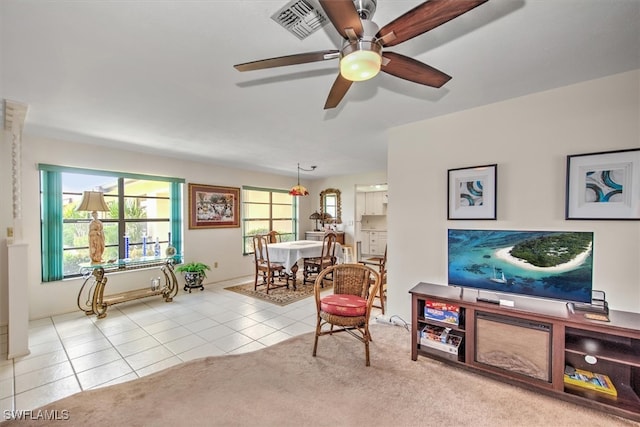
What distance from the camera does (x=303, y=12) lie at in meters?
1.40

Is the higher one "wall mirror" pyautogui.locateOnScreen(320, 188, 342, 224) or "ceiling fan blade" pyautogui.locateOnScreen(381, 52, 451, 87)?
"ceiling fan blade" pyautogui.locateOnScreen(381, 52, 451, 87)

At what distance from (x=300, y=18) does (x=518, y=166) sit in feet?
7.31

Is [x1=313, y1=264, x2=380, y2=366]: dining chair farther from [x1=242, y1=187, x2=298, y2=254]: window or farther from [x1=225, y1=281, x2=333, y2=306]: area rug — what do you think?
[x1=242, y1=187, x2=298, y2=254]: window

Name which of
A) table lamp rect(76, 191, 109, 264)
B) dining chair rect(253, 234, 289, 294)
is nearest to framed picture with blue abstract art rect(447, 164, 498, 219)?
dining chair rect(253, 234, 289, 294)

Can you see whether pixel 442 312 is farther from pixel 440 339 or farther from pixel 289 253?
pixel 289 253

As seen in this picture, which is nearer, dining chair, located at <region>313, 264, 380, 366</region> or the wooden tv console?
the wooden tv console

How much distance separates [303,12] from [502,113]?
212cm

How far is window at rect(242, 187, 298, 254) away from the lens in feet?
20.6

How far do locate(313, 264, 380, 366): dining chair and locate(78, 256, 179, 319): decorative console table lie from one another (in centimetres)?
297

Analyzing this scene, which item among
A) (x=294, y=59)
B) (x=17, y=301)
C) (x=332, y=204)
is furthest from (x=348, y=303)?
(x=332, y=204)

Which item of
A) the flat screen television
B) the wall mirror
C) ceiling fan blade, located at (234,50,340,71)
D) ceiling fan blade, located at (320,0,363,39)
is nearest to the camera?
ceiling fan blade, located at (320,0,363,39)

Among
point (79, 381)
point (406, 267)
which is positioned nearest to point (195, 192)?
point (79, 381)

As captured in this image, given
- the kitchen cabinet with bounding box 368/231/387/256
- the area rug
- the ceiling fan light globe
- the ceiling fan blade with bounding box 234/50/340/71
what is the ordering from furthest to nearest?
the kitchen cabinet with bounding box 368/231/387/256
the area rug
the ceiling fan blade with bounding box 234/50/340/71
the ceiling fan light globe

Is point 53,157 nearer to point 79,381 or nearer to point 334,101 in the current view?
point 79,381
